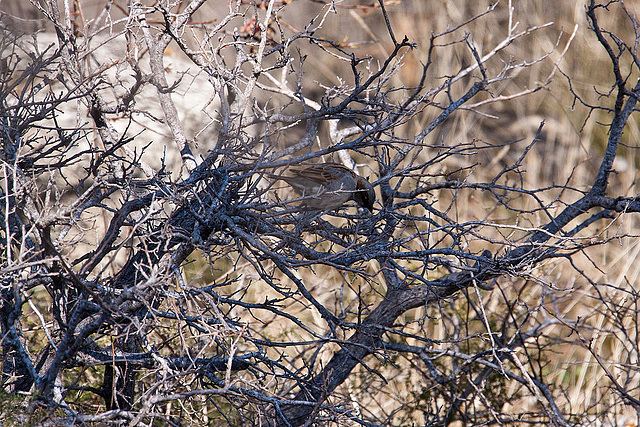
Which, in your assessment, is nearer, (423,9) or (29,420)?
(29,420)

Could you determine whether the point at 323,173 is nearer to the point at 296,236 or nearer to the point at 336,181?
the point at 336,181

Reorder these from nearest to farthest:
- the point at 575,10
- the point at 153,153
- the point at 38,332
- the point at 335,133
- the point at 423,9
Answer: the point at 335,133 < the point at 38,332 < the point at 153,153 < the point at 575,10 < the point at 423,9

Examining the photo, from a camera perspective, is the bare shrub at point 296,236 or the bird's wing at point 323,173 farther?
the bird's wing at point 323,173

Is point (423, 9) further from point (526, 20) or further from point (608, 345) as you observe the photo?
point (608, 345)

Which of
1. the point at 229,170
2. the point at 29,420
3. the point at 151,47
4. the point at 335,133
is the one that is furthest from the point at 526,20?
the point at 29,420

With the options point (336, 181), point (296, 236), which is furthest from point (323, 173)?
point (296, 236)

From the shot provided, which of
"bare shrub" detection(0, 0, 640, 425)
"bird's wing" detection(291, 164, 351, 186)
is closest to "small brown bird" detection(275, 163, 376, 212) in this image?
"bird's wing" detection(291, 164, 351, 186)

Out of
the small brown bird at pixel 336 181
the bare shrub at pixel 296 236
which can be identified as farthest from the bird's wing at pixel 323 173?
the bare shrub at pixel 296 236

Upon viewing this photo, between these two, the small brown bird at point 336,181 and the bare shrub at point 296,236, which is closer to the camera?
the bare shrub at point 296,236

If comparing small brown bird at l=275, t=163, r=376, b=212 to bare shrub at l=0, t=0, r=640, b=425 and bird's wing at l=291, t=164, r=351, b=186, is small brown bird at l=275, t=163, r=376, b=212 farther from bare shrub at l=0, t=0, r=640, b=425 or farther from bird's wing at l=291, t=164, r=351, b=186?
bare shrub at l=0, t=0, r=640, b=425

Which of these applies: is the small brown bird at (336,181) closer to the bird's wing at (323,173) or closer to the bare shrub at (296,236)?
the bird's wing at (323,173)

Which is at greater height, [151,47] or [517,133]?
[517,133]

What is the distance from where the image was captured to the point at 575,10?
8734 mm

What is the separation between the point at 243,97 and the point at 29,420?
1.55 m
